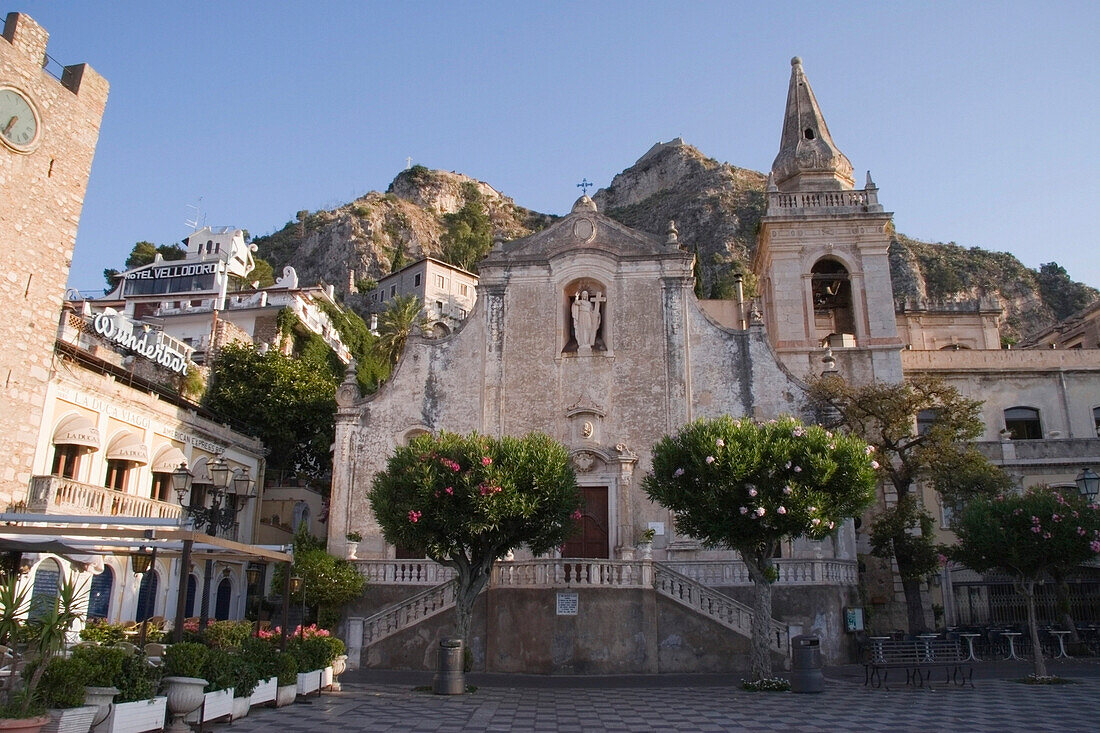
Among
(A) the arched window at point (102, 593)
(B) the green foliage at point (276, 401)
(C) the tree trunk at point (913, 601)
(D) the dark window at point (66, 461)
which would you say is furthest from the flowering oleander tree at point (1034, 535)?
(B) the green foliage at point (276, 401)

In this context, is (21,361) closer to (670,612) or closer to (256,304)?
(670,612)

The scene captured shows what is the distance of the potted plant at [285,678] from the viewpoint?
14.1 m

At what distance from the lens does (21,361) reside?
21.6m

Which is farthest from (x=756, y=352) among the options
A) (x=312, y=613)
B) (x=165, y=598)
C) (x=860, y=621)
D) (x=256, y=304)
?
(x=256, y=304)

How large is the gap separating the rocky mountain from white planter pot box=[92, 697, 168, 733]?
55735 mm

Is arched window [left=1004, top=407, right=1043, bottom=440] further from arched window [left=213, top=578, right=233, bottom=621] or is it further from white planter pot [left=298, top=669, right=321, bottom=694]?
arched window [left=213, top=578, right=233, bottom=621]

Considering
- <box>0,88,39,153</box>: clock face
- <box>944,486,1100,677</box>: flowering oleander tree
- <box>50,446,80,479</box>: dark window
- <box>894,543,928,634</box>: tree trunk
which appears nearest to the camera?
<box>944,486,1100,677</box>: flowering oleander tree

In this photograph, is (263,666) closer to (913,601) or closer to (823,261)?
(913,601)

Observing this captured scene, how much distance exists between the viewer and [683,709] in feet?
47.6

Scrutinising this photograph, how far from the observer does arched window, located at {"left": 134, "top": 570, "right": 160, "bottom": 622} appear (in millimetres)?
24906

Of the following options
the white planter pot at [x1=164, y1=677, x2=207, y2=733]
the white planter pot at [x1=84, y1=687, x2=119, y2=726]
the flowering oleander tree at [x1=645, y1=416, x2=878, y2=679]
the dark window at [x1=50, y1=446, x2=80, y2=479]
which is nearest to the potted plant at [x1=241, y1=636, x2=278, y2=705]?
the white planter pot at [x1=164, y1=677, x2=207, y2=733]

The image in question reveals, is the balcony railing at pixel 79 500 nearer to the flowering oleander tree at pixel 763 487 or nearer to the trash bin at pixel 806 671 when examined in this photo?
the flowering oleander tree at pixel 763 487

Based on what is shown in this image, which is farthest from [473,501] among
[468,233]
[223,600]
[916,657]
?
[468,233]

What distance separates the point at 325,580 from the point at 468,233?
84.2 m
